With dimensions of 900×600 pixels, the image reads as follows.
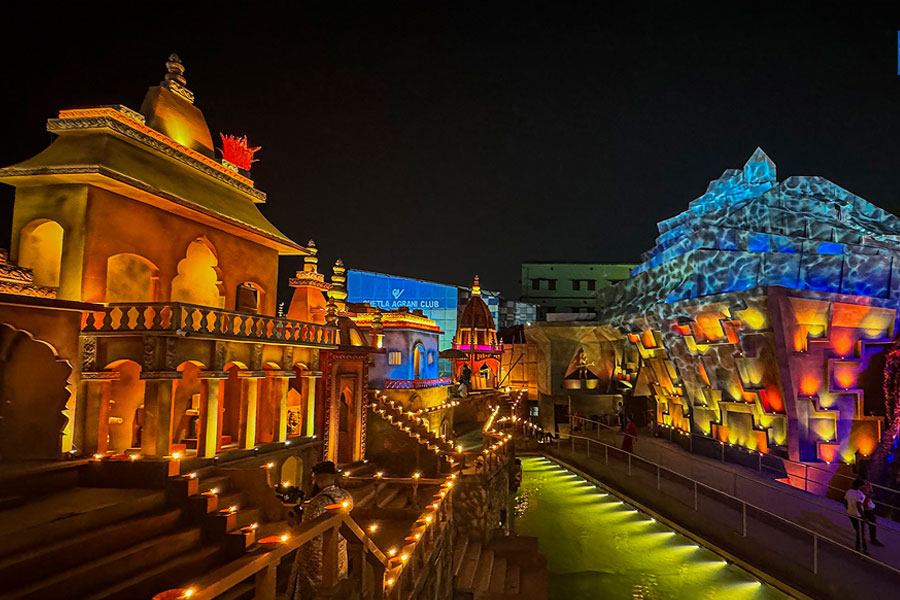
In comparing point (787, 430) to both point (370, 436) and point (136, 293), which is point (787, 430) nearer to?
point (370, 436)

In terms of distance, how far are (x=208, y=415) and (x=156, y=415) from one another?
1222mm

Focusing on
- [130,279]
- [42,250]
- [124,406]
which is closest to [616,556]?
[124,406]

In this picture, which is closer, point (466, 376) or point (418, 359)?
point (418, 359)

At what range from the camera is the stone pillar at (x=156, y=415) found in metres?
8.80

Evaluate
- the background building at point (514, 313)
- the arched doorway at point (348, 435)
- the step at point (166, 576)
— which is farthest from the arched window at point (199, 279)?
the background building at point (514, 313)

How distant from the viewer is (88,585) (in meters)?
5.76

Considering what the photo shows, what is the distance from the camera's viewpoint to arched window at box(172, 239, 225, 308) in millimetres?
12164

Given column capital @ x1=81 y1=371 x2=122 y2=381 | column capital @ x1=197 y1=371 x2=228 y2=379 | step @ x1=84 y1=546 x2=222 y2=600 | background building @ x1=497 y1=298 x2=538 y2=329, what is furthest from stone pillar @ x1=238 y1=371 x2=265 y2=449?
background building @ x1=497 y1=298 x2=538 y2=329

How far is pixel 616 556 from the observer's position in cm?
1388

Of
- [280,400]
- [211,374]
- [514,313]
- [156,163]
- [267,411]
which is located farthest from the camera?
[514,313]

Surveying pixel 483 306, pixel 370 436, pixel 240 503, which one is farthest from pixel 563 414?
pixel 240 503

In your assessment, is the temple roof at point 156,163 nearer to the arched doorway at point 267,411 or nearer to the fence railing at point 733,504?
→ the arched doorway at point 267,411

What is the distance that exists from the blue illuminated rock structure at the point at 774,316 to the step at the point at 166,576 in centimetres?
1943

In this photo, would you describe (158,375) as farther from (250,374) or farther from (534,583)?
(534,583)
